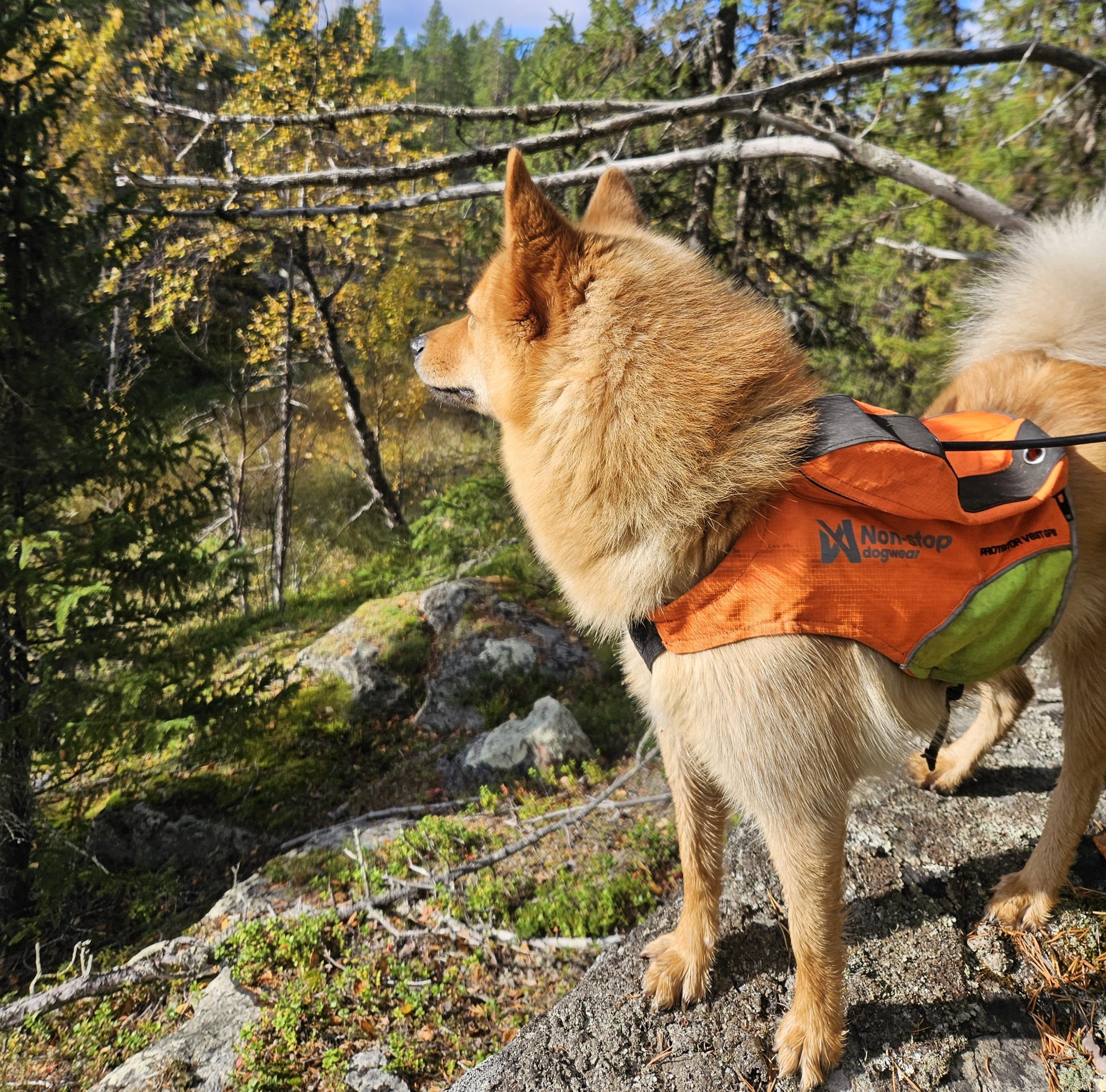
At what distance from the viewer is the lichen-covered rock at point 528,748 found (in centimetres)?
520

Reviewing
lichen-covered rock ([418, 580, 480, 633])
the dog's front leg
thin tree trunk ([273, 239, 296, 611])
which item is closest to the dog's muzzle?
the dog's front leg

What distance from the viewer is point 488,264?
2189 mm

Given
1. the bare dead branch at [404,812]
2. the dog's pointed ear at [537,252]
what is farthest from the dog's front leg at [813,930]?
the bare dead branch at [404,812]

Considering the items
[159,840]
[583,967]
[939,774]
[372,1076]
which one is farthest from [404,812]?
[939,774]

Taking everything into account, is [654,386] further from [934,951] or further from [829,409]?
[934,951]

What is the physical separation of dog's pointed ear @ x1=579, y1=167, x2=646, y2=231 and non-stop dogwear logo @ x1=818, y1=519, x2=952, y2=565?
55.0 inches

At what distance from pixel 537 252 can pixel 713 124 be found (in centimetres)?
578

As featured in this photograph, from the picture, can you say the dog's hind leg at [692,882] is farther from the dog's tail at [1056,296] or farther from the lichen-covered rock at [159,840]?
the lichen-covered rock at [159,840]

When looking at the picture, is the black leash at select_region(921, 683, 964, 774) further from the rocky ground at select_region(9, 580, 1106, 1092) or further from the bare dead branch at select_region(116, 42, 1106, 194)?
the bare dead branch at select_region(116, 42, 1106, 194)

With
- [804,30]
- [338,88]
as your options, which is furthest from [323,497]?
[804,30]

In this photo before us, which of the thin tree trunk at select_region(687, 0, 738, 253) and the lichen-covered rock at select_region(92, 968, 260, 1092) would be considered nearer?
the lichen-covered rock at select_region(92, 968, 260, 1092)

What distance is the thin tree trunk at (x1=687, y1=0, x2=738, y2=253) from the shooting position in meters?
6.08

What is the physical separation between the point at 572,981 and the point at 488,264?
3022mm

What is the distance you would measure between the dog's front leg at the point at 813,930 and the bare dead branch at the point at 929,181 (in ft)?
12.6
